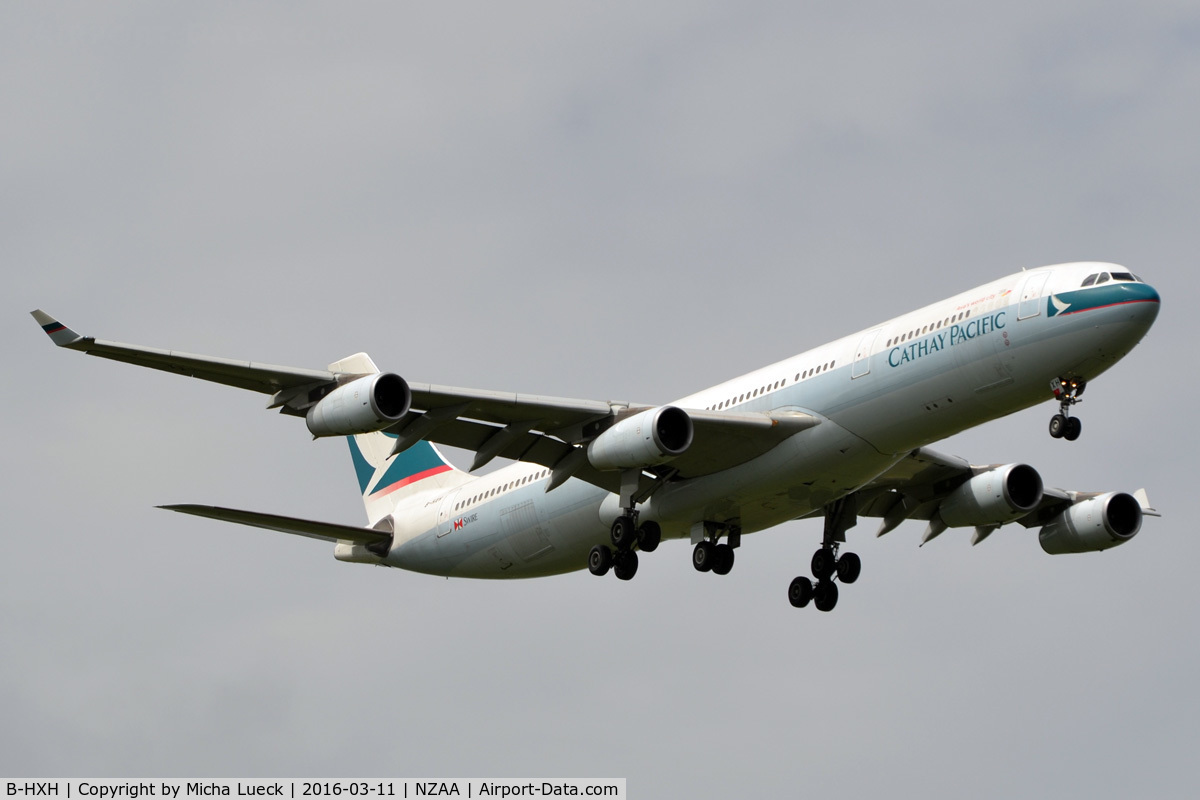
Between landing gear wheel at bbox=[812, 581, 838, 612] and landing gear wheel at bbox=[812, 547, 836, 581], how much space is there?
180 millimetres

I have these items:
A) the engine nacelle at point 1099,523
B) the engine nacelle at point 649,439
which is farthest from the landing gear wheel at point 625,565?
the engine nacelle at point 1099,523

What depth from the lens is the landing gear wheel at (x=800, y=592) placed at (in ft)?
138

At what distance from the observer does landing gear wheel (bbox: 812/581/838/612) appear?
138ft

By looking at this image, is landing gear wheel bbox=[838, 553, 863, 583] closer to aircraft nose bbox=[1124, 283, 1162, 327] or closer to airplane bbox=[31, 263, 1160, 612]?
airplane bbox=[31, 263, 1160, 612]

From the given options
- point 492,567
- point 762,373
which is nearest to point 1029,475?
point 762,373

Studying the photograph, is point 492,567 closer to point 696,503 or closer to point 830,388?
point 696,503

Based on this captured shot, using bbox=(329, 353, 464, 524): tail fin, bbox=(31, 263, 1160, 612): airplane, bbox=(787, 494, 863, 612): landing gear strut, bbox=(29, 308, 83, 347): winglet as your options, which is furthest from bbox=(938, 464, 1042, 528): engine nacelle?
bbox=(29, 308, 83, 347): winglet

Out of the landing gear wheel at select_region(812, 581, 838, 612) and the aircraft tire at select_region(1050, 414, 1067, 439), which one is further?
the landing gear wheel at select_region(812, 581, 838, 612)

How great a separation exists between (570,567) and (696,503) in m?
5.62

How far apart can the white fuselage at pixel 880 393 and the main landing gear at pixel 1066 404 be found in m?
0.18

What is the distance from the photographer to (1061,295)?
1294 inches

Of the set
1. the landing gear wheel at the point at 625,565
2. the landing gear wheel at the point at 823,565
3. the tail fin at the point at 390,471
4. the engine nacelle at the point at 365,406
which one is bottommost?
the landing gear wheel at the point at 625,565

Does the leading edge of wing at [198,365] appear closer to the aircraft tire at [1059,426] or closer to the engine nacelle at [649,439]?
the engine nacelle at [649,439]

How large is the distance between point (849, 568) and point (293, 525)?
14.5m
